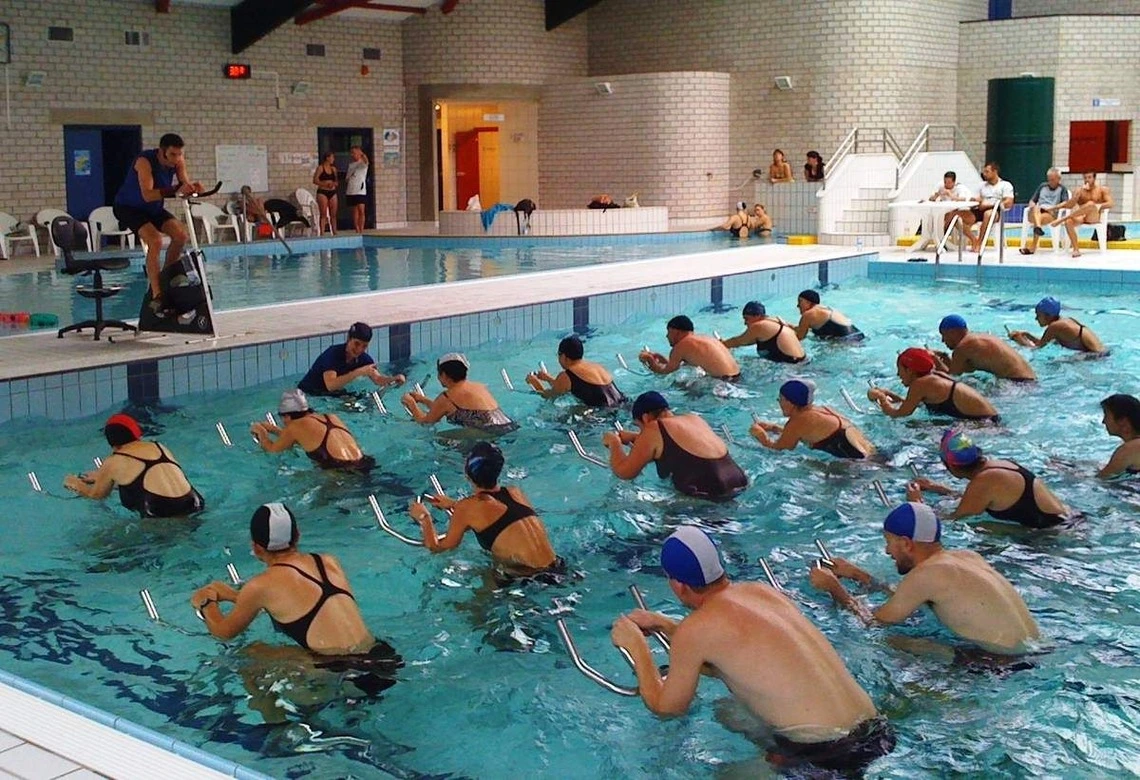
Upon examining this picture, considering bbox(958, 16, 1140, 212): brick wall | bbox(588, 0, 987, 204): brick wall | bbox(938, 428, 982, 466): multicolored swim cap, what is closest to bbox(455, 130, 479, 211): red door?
bbox(588, 0, 987, 204): brick wall

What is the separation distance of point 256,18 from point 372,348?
1170 cm

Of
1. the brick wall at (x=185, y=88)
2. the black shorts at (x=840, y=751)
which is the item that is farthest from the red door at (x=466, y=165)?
the black shorts at (x=840, y=751)

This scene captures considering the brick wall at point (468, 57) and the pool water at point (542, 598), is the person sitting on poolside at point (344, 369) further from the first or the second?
the brick wall at point (468, 57)

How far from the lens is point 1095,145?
80.1 ft

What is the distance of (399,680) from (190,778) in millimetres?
1392

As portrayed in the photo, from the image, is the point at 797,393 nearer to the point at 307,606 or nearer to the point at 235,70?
the point at 307,606

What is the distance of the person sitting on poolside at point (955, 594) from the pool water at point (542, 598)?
0.12 m

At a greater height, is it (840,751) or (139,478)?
(139,478)

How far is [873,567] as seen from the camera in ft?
17.7

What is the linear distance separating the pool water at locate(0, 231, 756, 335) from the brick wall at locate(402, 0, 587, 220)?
12.2 feet

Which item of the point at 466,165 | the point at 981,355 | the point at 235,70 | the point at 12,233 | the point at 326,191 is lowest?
the point at 981,355

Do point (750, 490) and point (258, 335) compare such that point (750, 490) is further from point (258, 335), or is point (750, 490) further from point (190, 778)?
point (258, 335)

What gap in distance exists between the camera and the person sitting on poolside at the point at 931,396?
7402 mm

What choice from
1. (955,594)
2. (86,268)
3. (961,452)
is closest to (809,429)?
(961,452)
